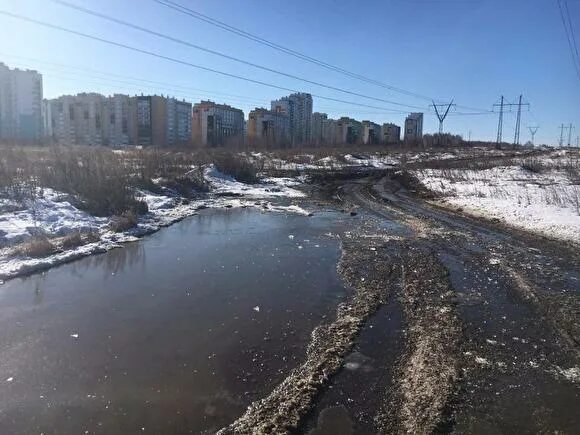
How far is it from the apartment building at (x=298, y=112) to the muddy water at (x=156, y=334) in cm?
10776

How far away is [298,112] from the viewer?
4931 inches

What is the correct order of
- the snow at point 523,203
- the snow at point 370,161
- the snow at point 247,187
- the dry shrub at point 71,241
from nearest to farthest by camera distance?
the dry shrub at point 71,241 → the snow at point 523,203 → the snow at point 247,187 → the snow at point 370,161

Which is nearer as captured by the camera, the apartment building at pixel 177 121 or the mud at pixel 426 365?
the mud at pixel 426 365

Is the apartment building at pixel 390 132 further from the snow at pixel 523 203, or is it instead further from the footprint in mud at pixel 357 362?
the footprint in mud at pixel 357 362

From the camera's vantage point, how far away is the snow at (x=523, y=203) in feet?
47.5

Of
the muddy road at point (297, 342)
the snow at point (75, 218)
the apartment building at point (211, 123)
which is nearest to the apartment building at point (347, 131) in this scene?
the apartment building at point (211, 123)

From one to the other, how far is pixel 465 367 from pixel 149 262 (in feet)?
25.0

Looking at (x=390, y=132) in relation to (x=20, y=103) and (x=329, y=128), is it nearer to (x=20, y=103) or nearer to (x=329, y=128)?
(x=329, y=128)

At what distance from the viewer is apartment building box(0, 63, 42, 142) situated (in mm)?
86250

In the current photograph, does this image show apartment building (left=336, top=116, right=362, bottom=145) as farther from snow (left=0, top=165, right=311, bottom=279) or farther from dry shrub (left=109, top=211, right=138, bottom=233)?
dry shrub (left=109, top=211, right=138, bottom=233)

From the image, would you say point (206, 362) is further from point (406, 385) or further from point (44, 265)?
point (44, 265)

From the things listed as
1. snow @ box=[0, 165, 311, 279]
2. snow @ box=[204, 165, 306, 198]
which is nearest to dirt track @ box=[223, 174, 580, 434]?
snow @ box=[0, 165, 311, 279]

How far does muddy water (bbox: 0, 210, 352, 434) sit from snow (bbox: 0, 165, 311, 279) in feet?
1.79

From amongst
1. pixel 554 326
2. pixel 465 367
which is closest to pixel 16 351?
pixel 465 367
